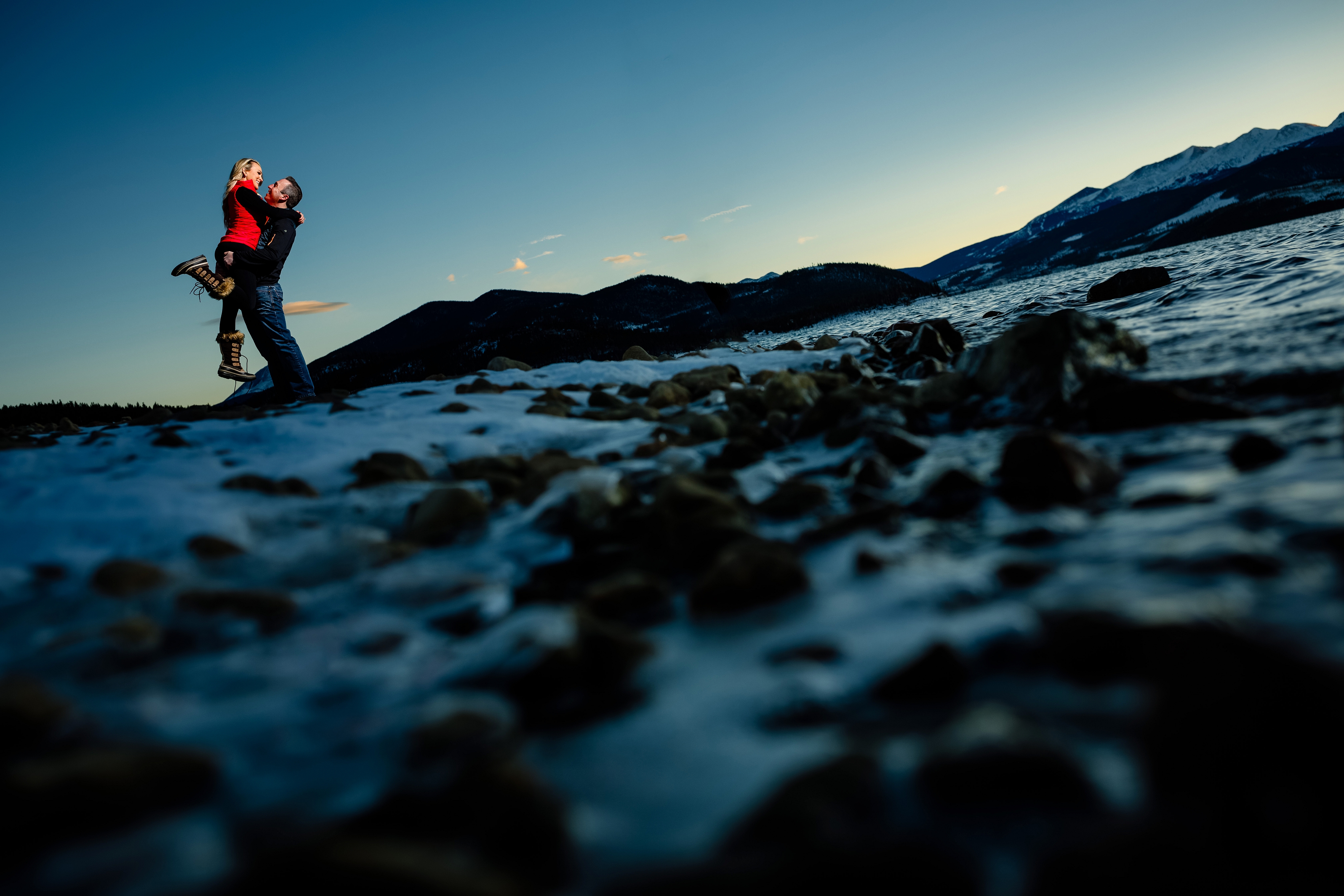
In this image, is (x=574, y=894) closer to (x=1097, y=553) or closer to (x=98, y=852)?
(x=98, y=852)

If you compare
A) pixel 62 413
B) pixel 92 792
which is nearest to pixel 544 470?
pixel 92 792

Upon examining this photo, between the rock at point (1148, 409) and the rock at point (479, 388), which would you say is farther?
the rock at point (479, 388)

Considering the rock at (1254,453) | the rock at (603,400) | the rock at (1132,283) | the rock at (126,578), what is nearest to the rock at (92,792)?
the rock at (126,578)

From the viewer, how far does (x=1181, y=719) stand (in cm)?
85

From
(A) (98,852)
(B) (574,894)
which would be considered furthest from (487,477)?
(B) (574,894)

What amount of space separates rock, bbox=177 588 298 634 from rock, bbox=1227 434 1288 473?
276cm

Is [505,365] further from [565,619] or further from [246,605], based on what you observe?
[565,619]

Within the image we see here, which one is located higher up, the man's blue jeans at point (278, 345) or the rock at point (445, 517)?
the man's blue jeans at point (278, 345)

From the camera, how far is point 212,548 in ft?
6.95

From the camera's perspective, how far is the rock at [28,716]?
1.17m

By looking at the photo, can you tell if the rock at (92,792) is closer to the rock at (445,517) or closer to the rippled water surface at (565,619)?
the rippled water surface at (565,619)

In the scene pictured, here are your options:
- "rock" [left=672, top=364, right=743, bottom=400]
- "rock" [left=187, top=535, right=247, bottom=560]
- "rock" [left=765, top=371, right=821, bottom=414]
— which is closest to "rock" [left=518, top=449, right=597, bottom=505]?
"rock" [left=187, top=535, right=247, bottom=560]

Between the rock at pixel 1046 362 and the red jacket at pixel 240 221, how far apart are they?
274 inches

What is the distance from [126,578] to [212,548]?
0.87 feet
